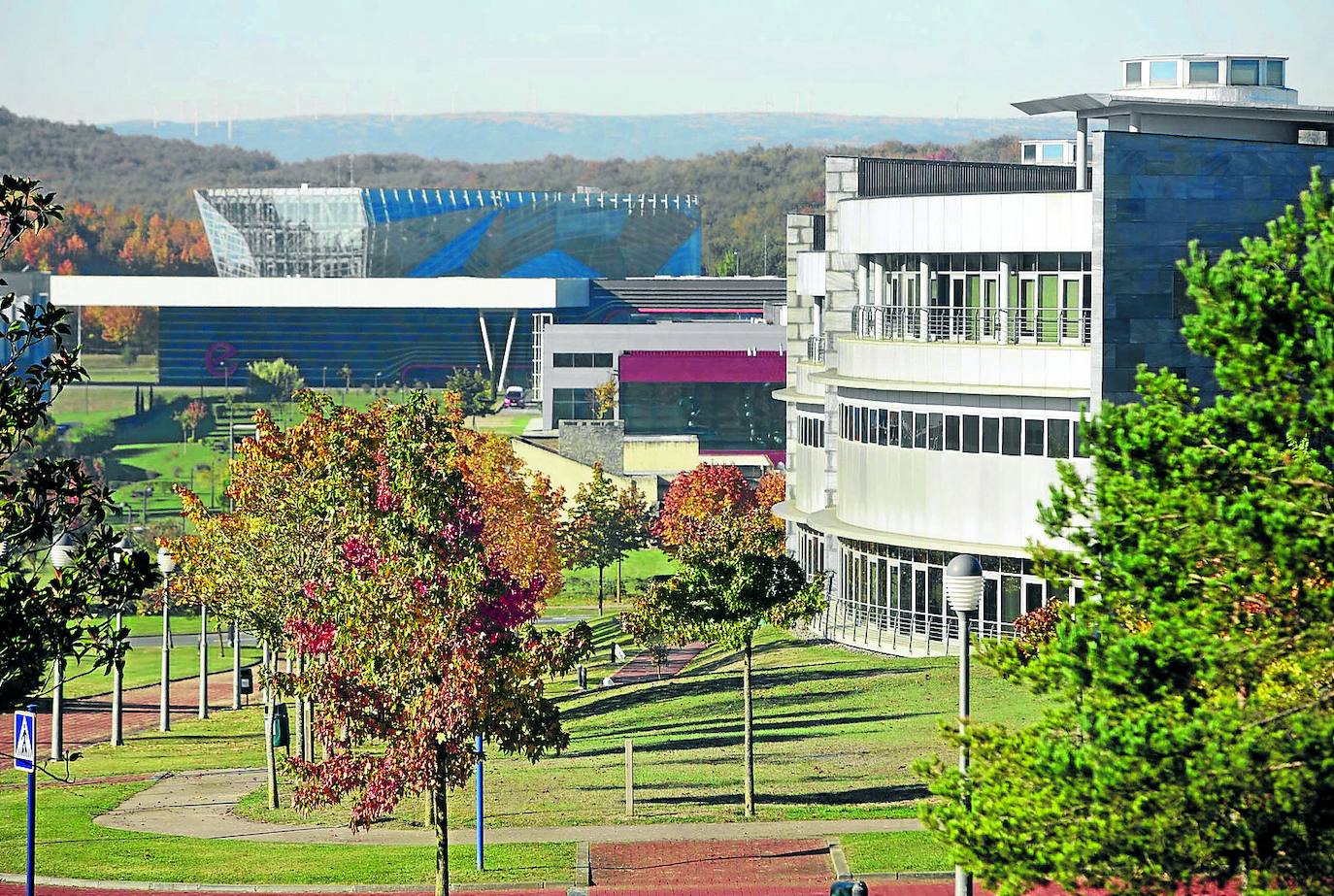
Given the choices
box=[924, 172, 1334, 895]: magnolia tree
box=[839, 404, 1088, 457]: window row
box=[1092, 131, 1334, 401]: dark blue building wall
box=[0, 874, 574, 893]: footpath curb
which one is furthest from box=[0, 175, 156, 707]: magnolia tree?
box=[1092, 131, 1334, 401]: dark blue building wall

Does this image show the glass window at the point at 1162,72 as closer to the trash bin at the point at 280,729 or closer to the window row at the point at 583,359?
the trash bin at the point at 280,729

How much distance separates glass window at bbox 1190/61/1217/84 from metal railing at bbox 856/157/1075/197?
842cm

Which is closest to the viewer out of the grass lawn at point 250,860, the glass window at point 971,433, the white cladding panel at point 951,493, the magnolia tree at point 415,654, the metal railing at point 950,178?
the magnolia tree at point 415,654

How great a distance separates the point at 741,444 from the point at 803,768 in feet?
306

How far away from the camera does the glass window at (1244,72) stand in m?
78.2

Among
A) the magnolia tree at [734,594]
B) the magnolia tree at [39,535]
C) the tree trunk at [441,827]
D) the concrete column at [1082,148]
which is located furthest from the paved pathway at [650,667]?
the magnolia tree at [39,535]

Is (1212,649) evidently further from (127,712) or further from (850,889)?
(127,712)

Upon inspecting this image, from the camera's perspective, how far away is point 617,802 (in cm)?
3706

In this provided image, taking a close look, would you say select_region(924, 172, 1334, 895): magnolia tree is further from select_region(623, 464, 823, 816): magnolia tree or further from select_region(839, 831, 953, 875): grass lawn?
select_region(623, 464, 823, 816): magnolia tree

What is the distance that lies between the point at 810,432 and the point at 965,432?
50.1ft

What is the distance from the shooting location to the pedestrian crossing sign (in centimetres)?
2759

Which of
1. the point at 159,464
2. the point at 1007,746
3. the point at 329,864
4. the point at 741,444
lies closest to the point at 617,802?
the point at 329,864

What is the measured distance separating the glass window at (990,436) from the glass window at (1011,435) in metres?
0.14

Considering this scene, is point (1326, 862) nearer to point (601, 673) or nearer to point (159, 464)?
point (601, 673)
